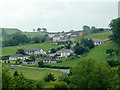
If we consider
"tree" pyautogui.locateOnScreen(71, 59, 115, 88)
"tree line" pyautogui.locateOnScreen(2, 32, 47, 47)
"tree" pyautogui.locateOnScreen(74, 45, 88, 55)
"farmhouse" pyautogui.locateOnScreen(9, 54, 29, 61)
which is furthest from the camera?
"tree line" pyautogui.locateOnScreen(2, 32, 47, 47)

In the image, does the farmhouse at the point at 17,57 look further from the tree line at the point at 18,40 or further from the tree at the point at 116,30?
the tree at the point at 116,30

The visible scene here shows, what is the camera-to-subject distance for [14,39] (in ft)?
350

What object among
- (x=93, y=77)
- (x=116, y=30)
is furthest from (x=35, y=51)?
(x=93, y=77)

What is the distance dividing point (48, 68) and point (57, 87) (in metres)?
31.1

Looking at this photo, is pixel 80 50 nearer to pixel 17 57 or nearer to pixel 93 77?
pixel 17 57

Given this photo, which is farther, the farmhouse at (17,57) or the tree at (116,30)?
the farmhouse at (17,57)

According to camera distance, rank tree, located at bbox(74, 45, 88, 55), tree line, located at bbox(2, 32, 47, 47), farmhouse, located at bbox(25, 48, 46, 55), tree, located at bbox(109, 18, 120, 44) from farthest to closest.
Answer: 1. tree line, located at bbox(2, 32, 47, 47)
2. farmhouse, located at bbox(25, 48, 46, 55)
3. tree, located at bbox(74, 45, 88, 55)
4. tree, located at bbox(109, 18, 120, 44)

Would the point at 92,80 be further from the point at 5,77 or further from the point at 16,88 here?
the point at 5,77

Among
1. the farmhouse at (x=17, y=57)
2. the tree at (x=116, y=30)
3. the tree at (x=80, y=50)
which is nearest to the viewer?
the tree at (x=116, y=30)

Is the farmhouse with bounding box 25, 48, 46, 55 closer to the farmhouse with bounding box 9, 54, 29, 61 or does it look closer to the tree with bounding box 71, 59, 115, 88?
the farmhouse with bounding box 9, 54, 29, 61

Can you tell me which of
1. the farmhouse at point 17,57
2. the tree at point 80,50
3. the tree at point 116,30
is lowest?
the farmhouse at point 17,57

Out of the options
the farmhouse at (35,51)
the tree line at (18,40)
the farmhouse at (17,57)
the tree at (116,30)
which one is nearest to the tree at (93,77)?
the tree at (116,30)

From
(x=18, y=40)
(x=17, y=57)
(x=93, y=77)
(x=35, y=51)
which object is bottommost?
(x=17, y=57)

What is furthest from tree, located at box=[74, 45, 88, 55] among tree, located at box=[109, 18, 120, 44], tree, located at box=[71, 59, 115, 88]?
tree, located at box=[71, 59, 115, 88]
